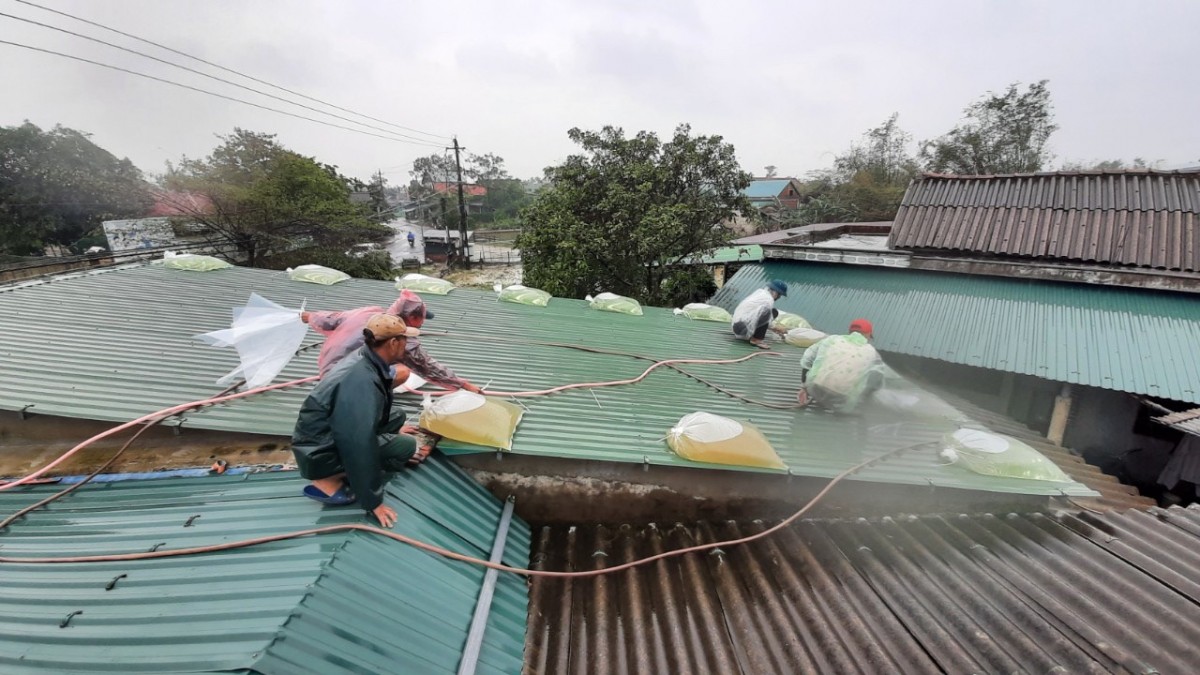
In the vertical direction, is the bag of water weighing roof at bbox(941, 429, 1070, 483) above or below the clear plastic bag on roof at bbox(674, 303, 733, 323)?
below

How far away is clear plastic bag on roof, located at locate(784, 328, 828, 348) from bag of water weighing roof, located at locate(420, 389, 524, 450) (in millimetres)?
6381

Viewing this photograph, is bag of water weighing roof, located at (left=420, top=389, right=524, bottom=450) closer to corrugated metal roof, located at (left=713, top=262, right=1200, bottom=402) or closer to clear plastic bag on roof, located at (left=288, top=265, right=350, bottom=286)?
clear plastic bag on roof, located at (left=288, top=265, right=350, bottom=286)

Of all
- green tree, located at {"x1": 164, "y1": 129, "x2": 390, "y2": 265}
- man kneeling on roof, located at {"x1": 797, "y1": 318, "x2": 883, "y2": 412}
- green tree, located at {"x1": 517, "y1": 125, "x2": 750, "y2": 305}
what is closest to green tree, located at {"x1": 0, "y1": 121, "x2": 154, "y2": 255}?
green tree, located at {"x1": 164, "y1": 129, "x2": 390, "y2": 265}

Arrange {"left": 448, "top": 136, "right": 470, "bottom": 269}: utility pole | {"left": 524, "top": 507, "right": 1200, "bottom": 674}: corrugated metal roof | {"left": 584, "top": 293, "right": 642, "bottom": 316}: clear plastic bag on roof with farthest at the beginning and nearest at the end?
{"left": 448, "top": 136, "right": 470, "bottom": 269}: utility pole → {"left": 584, "top": 293, "right": 642, "bottom": 316}: clear plastic bag on roof → {"left": 524, "top": 507, "right": 1200, "bottom": 674}: corrugated metal roof

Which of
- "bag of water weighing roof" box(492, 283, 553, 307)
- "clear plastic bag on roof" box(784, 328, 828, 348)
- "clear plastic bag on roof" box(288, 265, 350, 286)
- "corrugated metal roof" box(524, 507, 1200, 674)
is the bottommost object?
"corrugated metal roof" box(524, 507, 1200, 674)

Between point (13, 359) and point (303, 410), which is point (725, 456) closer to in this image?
point (303, 410)

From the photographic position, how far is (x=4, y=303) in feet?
21.0

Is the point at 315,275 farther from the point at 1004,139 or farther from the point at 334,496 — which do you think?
the point at 1004,139

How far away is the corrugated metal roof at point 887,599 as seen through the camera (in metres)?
2.63

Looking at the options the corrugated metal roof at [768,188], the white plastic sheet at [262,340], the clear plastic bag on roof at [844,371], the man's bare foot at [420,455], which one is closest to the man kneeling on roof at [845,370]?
the clear plastic bag on roof at [844,371]

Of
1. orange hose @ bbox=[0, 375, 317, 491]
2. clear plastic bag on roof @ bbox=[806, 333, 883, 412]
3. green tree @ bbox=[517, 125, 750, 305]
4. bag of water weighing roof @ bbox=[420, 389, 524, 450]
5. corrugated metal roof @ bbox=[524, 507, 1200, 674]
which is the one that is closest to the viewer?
corrugated metal roof @ bbox=[524, 507, 1200, 674]

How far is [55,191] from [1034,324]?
3799 cm

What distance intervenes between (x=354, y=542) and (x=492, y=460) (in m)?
1.30

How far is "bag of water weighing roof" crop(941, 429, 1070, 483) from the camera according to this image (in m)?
4.18
